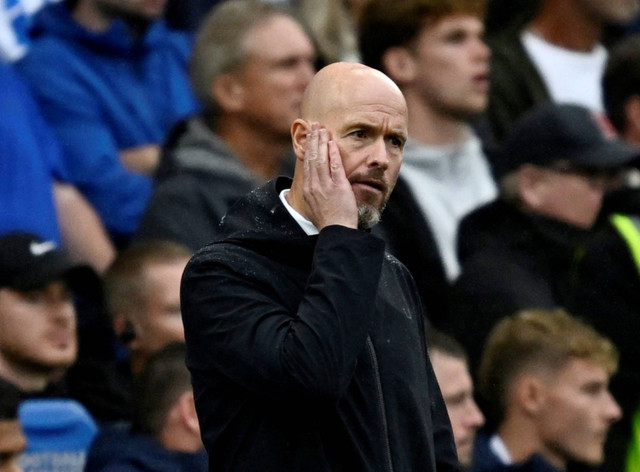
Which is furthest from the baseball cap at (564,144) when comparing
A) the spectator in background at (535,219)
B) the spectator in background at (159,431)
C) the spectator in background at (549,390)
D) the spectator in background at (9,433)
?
the spectator in background at (9,433)

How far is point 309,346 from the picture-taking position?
3.08 meters

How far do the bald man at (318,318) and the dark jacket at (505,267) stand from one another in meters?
2.72

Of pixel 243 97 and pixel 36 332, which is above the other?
pixel 243 97

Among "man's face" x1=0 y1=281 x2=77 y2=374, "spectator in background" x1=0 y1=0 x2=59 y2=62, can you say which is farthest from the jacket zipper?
"spectator in background" x1=0 y1=0 x2=59 y2=62

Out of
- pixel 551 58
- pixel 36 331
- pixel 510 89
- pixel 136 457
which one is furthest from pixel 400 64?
pixel 136 457

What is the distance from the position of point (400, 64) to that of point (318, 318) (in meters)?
4.05

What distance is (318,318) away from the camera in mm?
3115

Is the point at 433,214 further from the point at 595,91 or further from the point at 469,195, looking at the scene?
the point at 595,91

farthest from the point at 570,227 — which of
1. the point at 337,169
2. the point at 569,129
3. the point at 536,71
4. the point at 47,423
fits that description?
the point at 337,169

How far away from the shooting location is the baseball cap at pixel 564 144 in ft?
21.8

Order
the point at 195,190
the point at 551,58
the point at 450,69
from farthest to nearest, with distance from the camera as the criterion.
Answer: the point at 551,58 < the point at 450,69 < the point at 195,190

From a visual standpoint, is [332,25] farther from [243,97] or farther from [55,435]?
[55,435]

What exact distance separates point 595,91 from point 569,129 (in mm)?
1861

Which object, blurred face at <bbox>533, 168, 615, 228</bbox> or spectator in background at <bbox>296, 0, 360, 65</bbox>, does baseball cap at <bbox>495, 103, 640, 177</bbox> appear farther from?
spectator in background at <bbox>296, 0, 360, 65</bbox>
